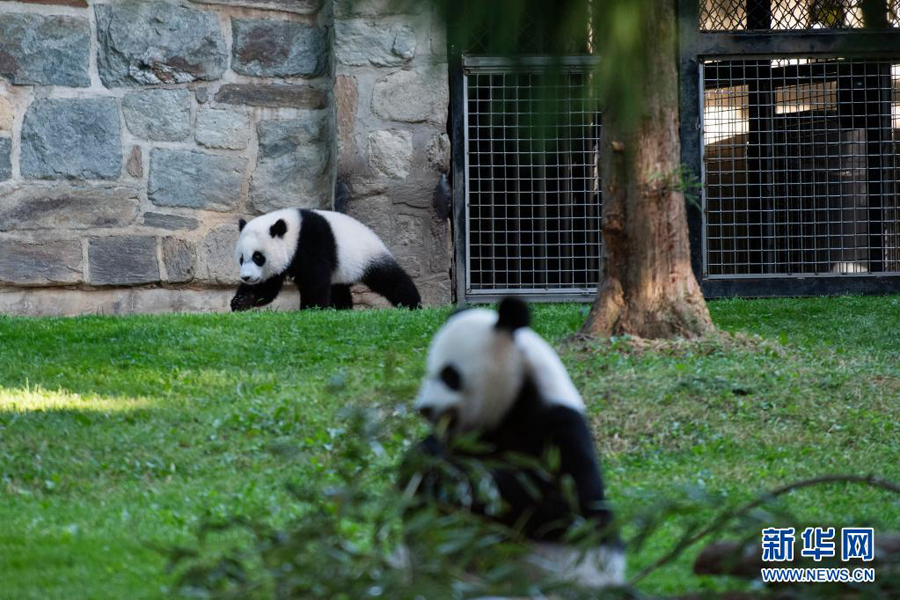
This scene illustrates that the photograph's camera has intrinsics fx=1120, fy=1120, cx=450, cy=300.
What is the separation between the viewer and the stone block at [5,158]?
8.86 meters

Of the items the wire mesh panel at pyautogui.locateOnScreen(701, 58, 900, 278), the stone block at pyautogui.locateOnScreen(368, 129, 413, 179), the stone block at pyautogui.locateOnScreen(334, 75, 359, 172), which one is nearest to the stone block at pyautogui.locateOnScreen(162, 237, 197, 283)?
the stone block at pyautogui.locateOnScreen(334, 75, 359, 172)

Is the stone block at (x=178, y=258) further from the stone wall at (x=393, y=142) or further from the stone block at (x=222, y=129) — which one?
the stone wall at (x=393, y=142)

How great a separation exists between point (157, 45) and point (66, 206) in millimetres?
1501

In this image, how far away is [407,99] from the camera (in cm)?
931

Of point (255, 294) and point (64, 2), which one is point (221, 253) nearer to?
point (255, 294)

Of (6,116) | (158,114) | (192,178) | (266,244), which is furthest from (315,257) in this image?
(6,116)

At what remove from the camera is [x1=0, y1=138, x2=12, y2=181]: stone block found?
29.1ft

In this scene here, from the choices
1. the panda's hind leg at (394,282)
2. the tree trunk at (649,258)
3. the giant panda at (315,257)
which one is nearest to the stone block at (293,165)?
the giant panda at (315,257)

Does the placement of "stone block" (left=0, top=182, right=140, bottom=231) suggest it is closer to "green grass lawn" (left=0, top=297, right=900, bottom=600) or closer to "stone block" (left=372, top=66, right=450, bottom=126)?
"green grass lawn" (left=0, top=297, right=900, bottom=600)

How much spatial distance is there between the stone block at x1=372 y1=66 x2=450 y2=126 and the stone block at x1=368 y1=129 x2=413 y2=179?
0.14 m

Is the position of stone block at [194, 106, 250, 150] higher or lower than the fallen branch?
higher

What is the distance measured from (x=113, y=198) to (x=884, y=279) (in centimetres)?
654

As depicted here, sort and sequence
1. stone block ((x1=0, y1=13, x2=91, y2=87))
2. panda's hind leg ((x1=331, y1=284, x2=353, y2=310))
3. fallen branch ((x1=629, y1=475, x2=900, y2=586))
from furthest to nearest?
panda's hind leg ((x1=331, y1=284, x2=353, y2=310))
stone block ((x1=0, y1=13, x2=91, y2=87))
fallen branch ((x1=629, y1=475, x2=900, y2=586))

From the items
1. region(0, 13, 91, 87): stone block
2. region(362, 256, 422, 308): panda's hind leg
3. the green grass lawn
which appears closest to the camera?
the green grass lawn
